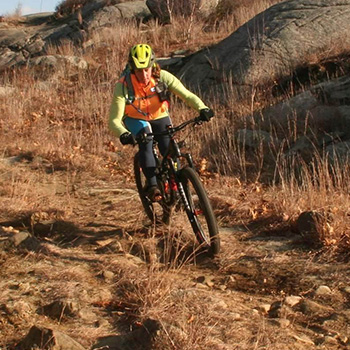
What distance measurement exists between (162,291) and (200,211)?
43.9 inches

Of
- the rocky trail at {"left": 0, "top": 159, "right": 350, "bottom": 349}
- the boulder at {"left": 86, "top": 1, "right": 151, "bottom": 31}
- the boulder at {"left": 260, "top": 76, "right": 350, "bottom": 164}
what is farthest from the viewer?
the boulder at {"left": 86, "top": 1, "right": 151, "bottom": 31}

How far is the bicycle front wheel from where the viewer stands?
4703 millimetres

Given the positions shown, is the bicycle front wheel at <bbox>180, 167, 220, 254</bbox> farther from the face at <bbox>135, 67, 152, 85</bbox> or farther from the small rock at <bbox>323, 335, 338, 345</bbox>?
the small rock at <bbox>323, 335, 338, 345</bbox>

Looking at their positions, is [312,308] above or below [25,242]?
below

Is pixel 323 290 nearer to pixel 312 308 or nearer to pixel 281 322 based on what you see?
pixel 312 308

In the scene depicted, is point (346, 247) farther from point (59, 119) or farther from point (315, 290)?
point (59, 119)

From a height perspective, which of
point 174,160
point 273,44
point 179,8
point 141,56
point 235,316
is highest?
point 179,8

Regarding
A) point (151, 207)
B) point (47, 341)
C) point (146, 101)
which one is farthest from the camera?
point (151, 207)

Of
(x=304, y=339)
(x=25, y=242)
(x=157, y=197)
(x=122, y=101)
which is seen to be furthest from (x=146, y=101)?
(x=304, y=339)

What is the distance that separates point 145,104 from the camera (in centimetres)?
536

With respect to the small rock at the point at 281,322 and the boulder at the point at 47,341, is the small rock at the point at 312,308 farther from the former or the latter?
the boulder at the point at 47,341

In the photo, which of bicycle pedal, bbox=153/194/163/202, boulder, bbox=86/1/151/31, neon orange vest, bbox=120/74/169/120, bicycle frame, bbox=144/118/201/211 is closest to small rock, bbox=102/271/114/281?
bicycle frame, bbox=144/118/201/211

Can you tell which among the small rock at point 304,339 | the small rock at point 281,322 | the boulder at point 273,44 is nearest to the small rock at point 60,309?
the small rock at point 281,322

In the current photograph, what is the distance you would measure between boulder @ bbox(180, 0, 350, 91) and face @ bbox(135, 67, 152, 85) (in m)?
5.17
